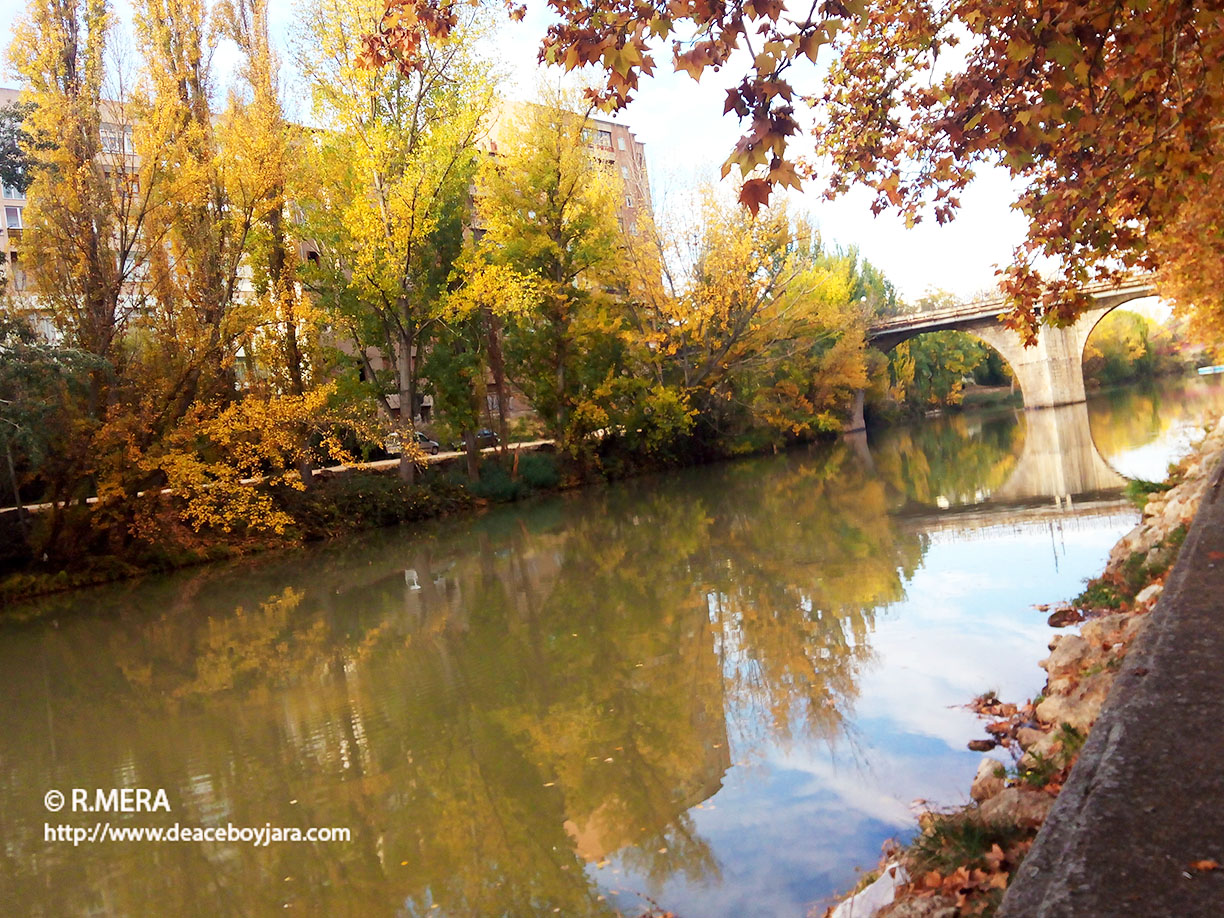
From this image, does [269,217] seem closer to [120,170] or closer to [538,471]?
[120,170]

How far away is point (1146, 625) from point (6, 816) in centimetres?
705

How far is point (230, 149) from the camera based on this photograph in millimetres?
20562

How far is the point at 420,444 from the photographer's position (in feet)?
101

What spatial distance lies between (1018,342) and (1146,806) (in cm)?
5326

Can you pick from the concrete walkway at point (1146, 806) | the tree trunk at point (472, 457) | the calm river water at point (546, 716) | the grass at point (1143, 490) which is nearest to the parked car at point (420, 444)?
the tree trunk at point (472, 457)

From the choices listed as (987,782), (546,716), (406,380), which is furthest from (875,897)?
(406,380)

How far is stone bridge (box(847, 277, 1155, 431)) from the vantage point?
51.3m

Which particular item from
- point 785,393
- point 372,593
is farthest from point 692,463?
point 372,593

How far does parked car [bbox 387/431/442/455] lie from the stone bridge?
2423 cm

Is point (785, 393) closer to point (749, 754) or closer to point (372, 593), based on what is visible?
point (372, 593)

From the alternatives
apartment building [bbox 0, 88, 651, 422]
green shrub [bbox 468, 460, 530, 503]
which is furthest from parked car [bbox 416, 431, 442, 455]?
green shrub [bbox 468, 460, 530, 503]

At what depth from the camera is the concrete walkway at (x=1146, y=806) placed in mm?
2162

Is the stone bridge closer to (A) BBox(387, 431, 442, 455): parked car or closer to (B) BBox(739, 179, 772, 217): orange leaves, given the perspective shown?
(A) BBox(387, 431, 442, 455): parked car

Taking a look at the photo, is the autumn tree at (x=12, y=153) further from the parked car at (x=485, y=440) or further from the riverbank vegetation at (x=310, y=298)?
the parked car at (x=485, y=440)
